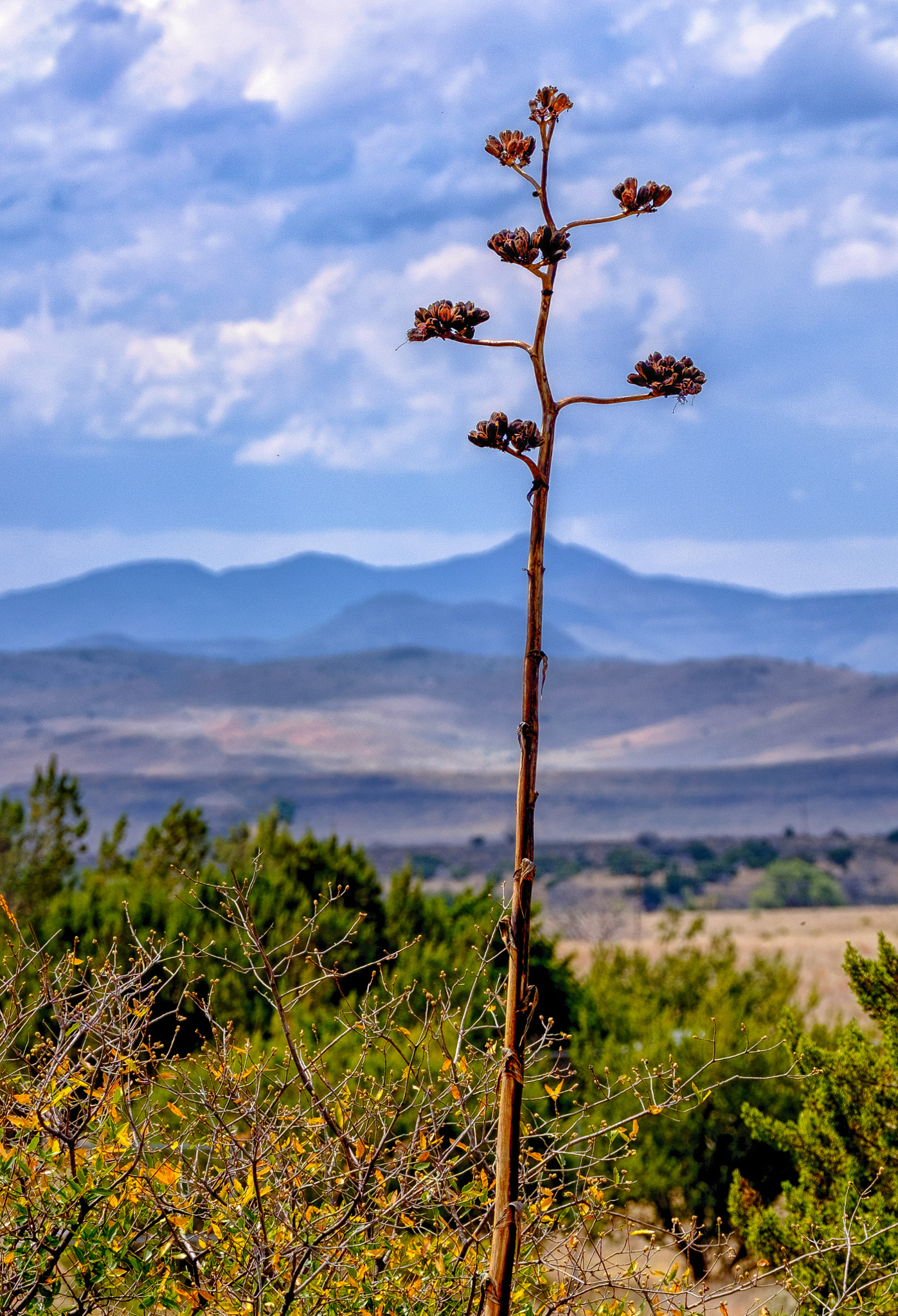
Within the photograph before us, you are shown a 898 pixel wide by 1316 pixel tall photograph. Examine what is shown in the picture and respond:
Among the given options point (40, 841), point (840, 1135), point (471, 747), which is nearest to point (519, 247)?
point (840, 1135)

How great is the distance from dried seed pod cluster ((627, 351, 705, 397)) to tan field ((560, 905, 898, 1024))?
2374cm

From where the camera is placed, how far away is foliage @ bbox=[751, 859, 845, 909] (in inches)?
2115

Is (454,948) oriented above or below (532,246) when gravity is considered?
below

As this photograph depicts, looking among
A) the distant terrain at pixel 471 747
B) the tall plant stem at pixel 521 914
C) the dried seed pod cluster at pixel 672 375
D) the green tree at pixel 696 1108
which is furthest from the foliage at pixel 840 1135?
the distant terrain at pixel 471 747

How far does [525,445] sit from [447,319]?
0.30 metres

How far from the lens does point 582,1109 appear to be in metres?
3.17

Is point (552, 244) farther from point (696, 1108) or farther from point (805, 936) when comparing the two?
point (805, 936)

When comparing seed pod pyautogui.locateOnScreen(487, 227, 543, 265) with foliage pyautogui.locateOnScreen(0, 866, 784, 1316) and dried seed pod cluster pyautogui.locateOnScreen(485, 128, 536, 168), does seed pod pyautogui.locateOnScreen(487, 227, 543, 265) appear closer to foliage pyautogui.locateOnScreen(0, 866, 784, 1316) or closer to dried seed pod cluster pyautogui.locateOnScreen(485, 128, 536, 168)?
dried seed pod cluster pyautogui.locateOnScreen(485, 128, 536, 168)

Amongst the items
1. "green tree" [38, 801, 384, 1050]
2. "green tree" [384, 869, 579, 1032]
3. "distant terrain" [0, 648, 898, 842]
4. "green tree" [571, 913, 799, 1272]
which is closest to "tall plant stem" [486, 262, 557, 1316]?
"green tree" [571, 913, 799, 1272]

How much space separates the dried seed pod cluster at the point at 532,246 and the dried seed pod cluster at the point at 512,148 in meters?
0.15

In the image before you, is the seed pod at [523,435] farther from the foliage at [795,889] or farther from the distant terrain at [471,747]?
the distant terrain at [471,747]

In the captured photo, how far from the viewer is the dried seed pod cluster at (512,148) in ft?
9.02

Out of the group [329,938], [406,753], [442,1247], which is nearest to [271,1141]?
[442,1247]

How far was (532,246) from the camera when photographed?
8.89ft
